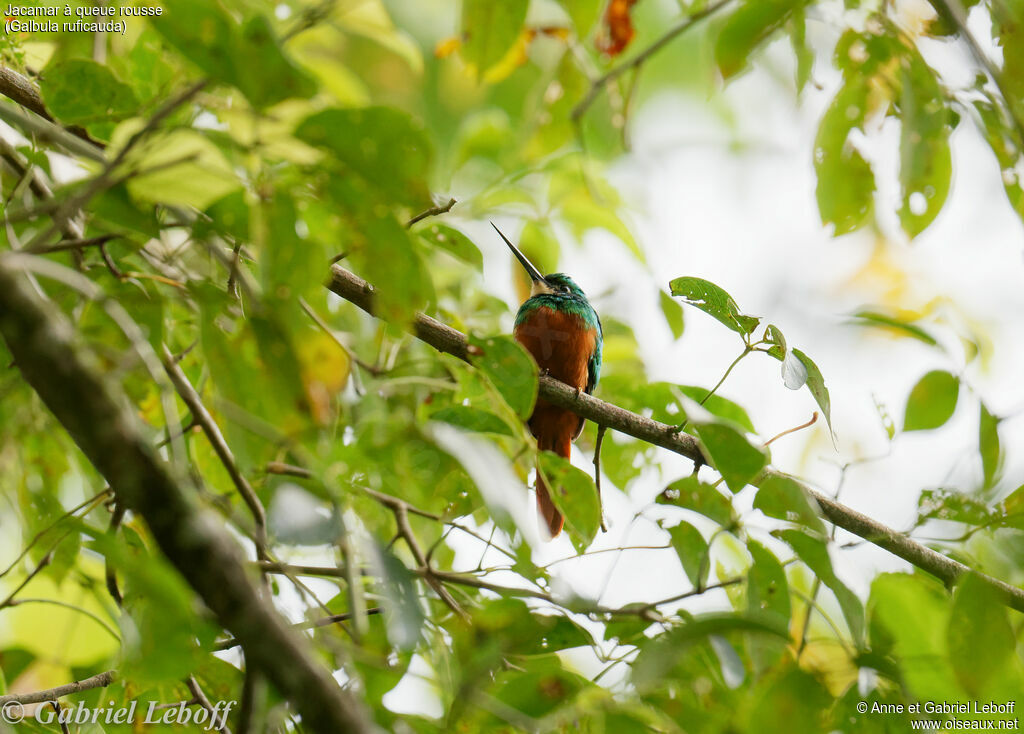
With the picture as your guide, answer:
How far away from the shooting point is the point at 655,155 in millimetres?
5742

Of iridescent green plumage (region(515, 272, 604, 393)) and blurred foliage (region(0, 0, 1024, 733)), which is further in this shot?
iridescent green plumage (region(515, 272, 604, 393))

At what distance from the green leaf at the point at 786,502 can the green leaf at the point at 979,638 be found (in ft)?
0.66

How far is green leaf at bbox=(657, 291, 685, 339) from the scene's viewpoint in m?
1.95

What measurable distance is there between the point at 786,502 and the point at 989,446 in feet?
1.68

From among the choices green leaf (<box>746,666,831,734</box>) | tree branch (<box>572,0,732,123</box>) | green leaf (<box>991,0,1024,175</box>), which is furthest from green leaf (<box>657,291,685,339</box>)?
green leaf (<box>746,666,831,734</box>)

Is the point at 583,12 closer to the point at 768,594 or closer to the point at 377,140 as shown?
the point at 377,140

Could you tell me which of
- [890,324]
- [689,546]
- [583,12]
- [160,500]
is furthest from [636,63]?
[160,500]

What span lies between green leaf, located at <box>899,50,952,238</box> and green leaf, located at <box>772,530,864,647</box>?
747 millimetres

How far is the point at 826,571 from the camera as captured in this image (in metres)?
1.07

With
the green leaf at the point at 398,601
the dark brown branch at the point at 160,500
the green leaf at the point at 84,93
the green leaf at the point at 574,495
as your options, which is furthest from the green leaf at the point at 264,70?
the green leaf at the point at 574,495

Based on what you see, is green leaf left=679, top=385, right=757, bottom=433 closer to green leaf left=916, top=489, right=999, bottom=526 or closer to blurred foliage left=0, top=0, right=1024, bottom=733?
blurred foliage left=0, top=0, right=1024, bottom=733

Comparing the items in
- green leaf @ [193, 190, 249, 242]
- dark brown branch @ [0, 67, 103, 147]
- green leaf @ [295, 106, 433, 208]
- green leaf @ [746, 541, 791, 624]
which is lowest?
green leaf @ [746, 541, 791, 624]

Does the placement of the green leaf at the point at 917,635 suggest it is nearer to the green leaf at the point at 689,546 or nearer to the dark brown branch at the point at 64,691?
the green leaf at the point at 689,546

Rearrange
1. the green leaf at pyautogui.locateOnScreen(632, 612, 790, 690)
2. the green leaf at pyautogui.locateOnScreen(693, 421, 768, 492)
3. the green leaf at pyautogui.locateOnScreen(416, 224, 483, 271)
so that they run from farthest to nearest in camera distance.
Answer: the green leaf at pyautogui.locateOnScreen(416, 224, 483, 271) → the green leaf at pyautogui.locateOnScreen(693, 421, 768, 492) → the green leaf at pyautogui.locateOnScreen(632, 612, 790, 690)
